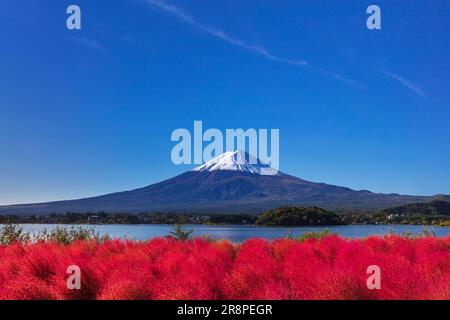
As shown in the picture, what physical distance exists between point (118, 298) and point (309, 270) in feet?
12.0

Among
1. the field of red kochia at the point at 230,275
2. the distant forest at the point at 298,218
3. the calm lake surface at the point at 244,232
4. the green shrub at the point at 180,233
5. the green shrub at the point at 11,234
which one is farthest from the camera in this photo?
the distant forest at the point at 298,218

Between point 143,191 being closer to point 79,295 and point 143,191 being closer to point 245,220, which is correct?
point 245,220

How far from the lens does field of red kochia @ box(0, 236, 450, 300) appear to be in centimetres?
920

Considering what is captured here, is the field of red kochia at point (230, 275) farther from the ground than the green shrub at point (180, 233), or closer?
closer

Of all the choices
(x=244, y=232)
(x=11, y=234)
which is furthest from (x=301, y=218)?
(x=11, y=234)

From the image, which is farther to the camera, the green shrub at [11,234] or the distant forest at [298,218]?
the distant forest at [298,218]

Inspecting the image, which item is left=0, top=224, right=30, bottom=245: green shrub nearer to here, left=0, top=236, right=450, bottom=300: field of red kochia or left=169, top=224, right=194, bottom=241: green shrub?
left=169, top=224, right=194, bottom=241: green shrub

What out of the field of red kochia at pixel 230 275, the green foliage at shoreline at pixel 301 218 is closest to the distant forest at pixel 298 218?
the green foliage at shoreline at pixel 301 218

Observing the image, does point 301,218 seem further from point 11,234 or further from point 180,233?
point 11,234

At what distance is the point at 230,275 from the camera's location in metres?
10.7

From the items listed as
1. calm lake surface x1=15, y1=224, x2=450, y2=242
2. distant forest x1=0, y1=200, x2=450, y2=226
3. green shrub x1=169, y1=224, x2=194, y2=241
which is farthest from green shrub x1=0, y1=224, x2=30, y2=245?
distant forest x1=0, y1=200, x2=450, y2=226

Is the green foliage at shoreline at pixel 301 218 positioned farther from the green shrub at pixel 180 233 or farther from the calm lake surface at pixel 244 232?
the green shrub at pixel 180 233

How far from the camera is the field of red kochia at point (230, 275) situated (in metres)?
9.20

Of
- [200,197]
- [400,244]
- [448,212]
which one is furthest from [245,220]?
[200,197]
